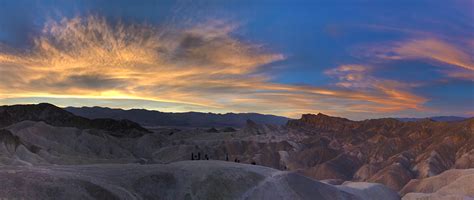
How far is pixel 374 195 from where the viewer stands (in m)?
106

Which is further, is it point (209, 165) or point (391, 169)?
point (391, 169)

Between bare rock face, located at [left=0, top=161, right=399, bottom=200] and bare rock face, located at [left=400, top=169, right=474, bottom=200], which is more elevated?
bare rock face, located at [left=0, top=161, right=399, bottom=200]

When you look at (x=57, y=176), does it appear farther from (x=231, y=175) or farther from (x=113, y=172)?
(x=231, y=175)

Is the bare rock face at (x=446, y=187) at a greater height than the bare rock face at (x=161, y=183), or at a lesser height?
lesser

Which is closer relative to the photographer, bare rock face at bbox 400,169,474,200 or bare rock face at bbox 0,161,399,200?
bare rock face at bbox 0,161,399,200

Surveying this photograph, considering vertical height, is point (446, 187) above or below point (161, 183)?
below

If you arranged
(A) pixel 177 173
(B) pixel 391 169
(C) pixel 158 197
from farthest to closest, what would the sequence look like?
1. (B) pixel 391 169
2. (A) pixel 177 173
3. (C) pixel 158 197

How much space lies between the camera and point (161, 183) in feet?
228

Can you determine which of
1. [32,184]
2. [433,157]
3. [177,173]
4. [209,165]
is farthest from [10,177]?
[433,157]

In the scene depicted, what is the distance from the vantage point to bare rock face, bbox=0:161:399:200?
2121 inches

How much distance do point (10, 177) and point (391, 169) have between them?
15839 cm

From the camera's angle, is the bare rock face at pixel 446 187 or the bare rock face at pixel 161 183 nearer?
the bare rock face at pixel 161 183

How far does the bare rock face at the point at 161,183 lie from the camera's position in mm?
53875

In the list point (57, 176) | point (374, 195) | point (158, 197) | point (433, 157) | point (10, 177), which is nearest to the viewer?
point (10, 177)
